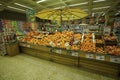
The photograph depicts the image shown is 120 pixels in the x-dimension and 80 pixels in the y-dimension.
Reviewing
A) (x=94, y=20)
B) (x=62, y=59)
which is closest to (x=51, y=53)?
(x=62, y=59)

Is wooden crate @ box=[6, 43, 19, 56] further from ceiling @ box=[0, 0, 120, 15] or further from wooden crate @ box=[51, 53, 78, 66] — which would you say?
ceiling @ box=[0, 0, 120, 15]

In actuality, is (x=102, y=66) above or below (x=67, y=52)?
below

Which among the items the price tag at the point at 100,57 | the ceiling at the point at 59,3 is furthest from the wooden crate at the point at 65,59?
the ceiling at the point at 59,3

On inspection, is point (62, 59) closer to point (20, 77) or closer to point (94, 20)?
point (20, 77)

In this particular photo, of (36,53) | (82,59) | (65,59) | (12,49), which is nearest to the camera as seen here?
(82,59)

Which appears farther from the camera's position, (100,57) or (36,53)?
(36,53)

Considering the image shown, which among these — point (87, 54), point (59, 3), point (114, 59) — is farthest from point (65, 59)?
point (59, 3)

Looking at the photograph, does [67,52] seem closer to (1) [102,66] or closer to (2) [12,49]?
(1) [102,66]

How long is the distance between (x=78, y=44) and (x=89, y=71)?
945 mm

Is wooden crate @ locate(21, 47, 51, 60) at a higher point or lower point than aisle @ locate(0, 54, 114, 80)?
Answer: higher

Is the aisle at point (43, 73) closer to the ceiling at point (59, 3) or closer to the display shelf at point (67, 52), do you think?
the display shelf at point (67, 52)

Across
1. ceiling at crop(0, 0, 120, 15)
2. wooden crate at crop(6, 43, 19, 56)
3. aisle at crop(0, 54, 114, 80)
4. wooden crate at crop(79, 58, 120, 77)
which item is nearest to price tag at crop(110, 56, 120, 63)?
wooden crate at crop(79, 58, 120, 77)

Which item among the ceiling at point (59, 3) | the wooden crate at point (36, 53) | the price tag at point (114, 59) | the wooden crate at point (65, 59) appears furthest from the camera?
the ceiling at point (59, 3)

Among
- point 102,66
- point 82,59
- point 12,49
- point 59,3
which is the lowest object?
point 102,66
